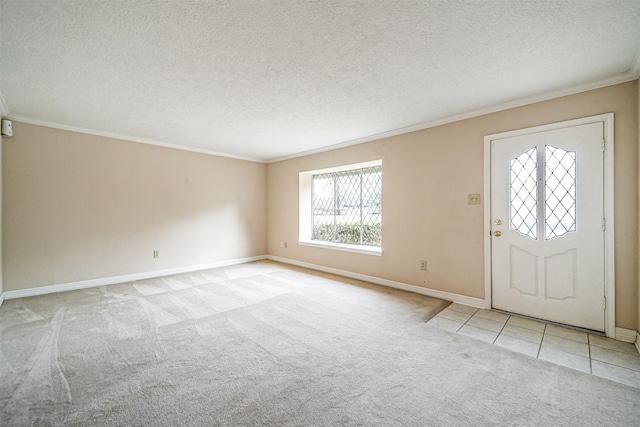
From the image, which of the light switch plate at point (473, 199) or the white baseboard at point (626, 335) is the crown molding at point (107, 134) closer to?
the light switch plate at point (473, 199)

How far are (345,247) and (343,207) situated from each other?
0.85 m

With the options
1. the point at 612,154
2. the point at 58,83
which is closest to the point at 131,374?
the point at 58,83

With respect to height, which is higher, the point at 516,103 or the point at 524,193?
the point at 516,103

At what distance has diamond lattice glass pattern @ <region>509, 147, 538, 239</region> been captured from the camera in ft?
9.45

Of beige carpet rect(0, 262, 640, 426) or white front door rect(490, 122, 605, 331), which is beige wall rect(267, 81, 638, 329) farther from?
beige carpet rect(0, 262, 640, 426)

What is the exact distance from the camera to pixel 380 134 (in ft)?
13.7

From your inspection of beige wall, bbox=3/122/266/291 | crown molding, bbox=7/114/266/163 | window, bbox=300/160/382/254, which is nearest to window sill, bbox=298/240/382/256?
window, bbox=300/160/382/254

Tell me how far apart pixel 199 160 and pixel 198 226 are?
4.27 feet

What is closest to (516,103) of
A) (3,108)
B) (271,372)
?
(271,372)

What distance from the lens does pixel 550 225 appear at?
2.78 meters

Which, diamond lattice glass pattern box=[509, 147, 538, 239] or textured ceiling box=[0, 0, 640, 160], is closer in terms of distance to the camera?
textured ceiling box=[0, 0, 640, 160]

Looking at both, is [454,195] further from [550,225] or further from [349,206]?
[349,206]

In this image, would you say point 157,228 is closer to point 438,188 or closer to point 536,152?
point 438,188

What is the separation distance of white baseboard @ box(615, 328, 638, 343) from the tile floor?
→ 0.22 feet
